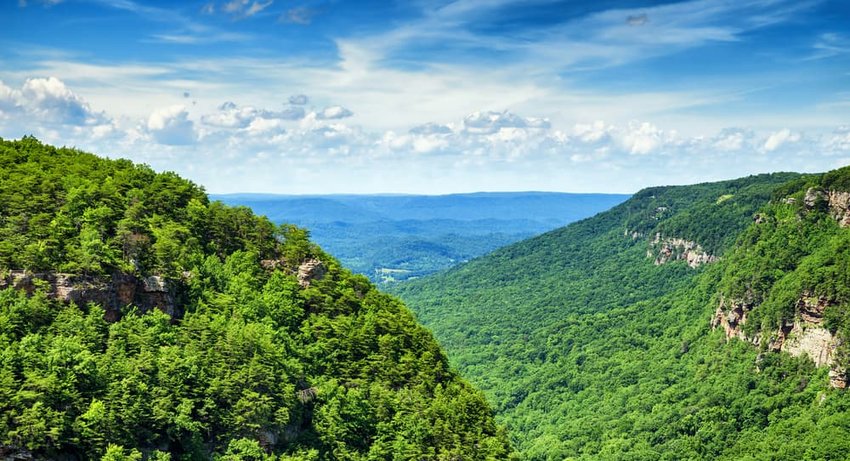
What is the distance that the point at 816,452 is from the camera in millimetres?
109750

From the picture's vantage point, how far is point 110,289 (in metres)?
65.7

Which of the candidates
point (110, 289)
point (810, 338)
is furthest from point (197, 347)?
point (810, 338)

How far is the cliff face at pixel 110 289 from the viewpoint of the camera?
61.9 meters

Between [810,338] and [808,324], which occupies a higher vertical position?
[808,324]

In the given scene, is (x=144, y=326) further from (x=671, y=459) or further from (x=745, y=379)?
(x=745, y=379)

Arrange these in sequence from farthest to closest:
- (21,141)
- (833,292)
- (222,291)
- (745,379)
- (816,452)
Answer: (745,379) < (833,292) < (816,452) < (21,141) < (222,291)

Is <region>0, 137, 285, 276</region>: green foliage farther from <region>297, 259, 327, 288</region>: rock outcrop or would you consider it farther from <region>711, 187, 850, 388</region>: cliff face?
<region>711, 187, 850, 388</region>: cliff face

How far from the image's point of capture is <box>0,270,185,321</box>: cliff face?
→ 61906 mm

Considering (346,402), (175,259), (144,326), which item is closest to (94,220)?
(175,259)

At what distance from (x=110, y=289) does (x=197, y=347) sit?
8828mm

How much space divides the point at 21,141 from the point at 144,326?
143 feet

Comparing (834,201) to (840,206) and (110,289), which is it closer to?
(840,206)

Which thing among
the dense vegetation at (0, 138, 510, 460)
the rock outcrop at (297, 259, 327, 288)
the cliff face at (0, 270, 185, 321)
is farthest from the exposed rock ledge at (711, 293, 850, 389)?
the cliff face at (0, 270, 185, 321)

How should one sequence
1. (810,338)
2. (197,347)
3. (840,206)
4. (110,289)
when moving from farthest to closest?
(840,206)
(810,338)
(197,347)
(110,289)
